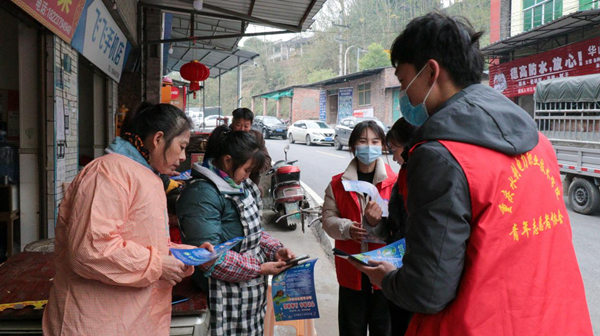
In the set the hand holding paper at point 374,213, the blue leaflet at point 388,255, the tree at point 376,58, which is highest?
the tree at point 376,58

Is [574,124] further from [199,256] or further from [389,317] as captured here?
[199,256]

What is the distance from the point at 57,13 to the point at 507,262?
12.1 feet

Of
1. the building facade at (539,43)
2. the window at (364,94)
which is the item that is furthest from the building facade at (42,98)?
the window at (364,94)

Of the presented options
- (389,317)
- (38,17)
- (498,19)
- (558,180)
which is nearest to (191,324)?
(389,317)

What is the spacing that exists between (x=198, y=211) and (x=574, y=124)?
870 centimetres

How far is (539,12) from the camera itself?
52.6 feet

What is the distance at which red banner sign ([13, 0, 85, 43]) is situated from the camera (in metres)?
3.04

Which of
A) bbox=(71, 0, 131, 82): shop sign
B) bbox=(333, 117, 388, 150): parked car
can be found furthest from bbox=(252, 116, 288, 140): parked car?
bbox=(71, 0, 131, 82): shop sign

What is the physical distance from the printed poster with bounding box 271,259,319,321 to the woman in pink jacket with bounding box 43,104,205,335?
2.12ft

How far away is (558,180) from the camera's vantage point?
1.38 metres

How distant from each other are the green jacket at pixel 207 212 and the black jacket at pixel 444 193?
101 centimetres

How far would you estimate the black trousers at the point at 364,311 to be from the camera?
2541mm

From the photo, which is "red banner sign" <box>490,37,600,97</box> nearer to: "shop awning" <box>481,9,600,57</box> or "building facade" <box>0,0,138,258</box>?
"shop awning" <box>481,9,600,57</box>

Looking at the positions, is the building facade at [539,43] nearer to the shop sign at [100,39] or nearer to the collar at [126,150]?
the shop sign at [100,39]
